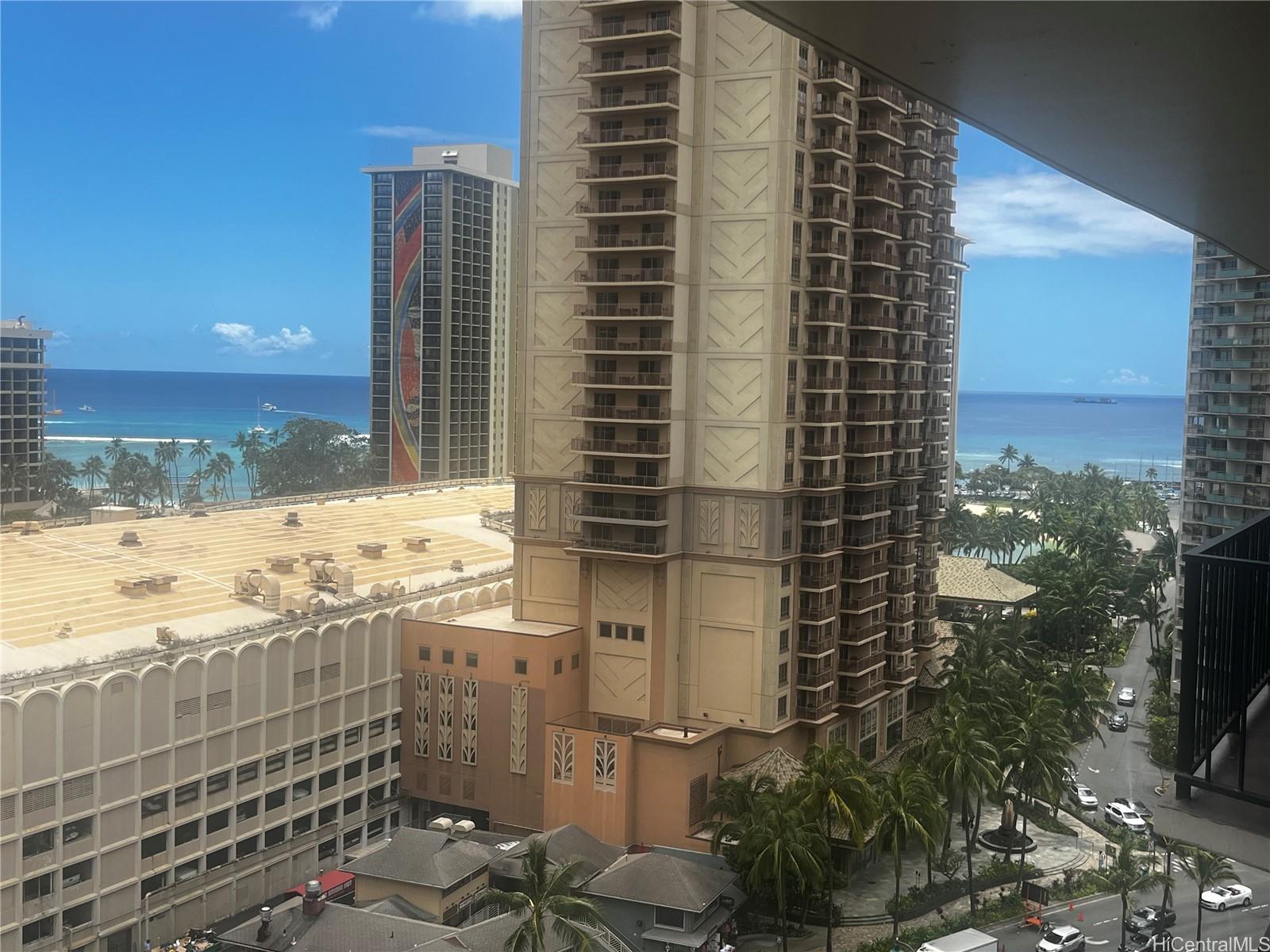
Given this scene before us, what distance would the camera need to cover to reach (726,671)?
21.3 metres

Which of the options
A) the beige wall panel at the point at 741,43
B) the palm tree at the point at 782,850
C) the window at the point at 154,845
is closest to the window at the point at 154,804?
the window at the point at 154,845

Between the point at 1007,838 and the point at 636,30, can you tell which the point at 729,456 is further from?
the point at 1007,838

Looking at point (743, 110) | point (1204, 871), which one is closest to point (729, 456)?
point (743, 110)

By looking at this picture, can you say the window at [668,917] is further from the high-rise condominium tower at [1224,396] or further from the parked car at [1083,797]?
the high-rise condominium tower at [1224,396]

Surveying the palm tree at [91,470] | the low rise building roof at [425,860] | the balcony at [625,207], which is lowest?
the low rise building roof at [425,860]

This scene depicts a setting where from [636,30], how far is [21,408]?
32002 mm

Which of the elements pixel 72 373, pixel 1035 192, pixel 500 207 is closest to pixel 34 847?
pixel 500 207

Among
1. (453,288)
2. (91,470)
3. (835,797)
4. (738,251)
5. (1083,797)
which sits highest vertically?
(453,288)

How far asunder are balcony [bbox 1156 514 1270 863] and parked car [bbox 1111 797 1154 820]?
69.8ft

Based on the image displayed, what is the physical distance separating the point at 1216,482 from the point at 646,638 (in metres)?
15.2

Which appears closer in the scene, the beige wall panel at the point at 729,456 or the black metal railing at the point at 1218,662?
the black metal railing at the point at 1218,662

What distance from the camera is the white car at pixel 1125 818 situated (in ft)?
76.0

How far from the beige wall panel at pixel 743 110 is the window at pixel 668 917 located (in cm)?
1285

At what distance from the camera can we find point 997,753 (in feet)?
67.6
